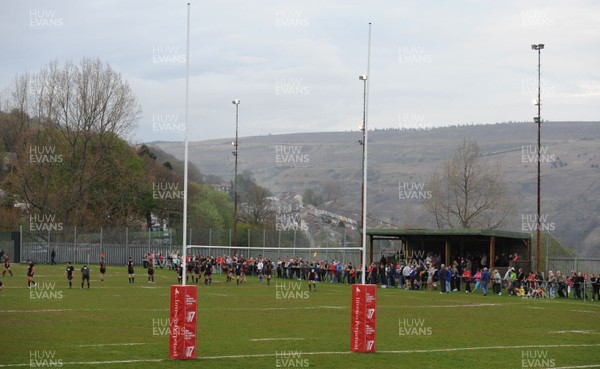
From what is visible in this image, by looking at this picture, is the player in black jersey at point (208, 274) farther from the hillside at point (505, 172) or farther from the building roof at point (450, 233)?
the hillside at point (505, 172)

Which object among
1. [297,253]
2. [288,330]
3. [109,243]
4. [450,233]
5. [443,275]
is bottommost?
[288,330]

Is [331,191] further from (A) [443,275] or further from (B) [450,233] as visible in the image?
(A) [443,275]

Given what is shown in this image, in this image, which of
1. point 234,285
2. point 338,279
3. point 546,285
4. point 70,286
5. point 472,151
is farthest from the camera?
point 472,151

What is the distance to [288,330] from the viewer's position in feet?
85.7

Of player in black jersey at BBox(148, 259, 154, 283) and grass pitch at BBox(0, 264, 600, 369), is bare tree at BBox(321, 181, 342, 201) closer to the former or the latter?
player in black jersey at BBox(148, 259, 154, 283)

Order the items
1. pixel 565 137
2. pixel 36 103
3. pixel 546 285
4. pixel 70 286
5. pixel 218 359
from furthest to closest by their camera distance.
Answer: pixel 565 137 < pixel 36 103 < pixel 546 285 < pixel 70 286 < pixel 218 359

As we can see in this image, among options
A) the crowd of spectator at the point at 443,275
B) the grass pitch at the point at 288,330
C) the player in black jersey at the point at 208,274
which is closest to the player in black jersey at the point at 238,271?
the crowd of spectator at the point at 443,275

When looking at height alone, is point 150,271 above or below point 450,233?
below

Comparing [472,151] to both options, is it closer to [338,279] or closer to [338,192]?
[338,279]

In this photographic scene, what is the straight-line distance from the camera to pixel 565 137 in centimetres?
18112

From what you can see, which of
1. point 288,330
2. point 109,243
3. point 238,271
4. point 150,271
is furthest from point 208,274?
point 109,243

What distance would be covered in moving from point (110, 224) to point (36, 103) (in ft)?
45.9

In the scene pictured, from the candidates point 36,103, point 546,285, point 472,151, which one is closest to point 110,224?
point 36,103

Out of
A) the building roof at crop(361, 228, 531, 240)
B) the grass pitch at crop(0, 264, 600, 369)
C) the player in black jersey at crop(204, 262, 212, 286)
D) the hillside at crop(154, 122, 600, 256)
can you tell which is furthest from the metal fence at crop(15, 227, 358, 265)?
the hillside at crop(154, 122, 600, 256)
